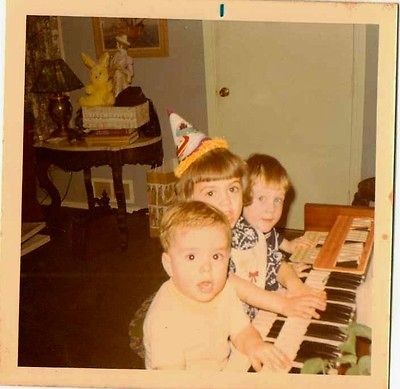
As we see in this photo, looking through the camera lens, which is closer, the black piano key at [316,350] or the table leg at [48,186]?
the black piano key at [316,350]

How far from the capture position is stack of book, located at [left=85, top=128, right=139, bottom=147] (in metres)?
1.03

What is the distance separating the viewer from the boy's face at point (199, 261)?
957 millimetres

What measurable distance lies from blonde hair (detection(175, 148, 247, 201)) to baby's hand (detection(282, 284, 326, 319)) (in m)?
0.21

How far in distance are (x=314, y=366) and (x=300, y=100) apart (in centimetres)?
46

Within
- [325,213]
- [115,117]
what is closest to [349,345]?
[325,213]

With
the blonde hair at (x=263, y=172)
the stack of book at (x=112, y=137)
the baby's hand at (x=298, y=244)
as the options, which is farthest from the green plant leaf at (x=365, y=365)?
the stack of book at (x=112, y=137)

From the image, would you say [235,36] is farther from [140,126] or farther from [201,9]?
[140,126]

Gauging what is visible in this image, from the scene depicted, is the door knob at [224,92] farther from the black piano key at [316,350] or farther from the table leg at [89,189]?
the black piano key at [316,350]

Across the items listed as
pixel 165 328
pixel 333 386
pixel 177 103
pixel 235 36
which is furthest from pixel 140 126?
pixel 333 386

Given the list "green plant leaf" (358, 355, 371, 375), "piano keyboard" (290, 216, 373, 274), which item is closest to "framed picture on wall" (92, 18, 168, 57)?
"piano keyboard" (290, 216, 373, 274)

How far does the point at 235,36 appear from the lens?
38.9 inches

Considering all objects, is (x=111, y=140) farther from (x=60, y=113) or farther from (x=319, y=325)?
(x=319, y=325)

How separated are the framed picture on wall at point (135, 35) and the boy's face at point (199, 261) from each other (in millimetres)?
325

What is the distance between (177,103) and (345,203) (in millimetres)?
349
